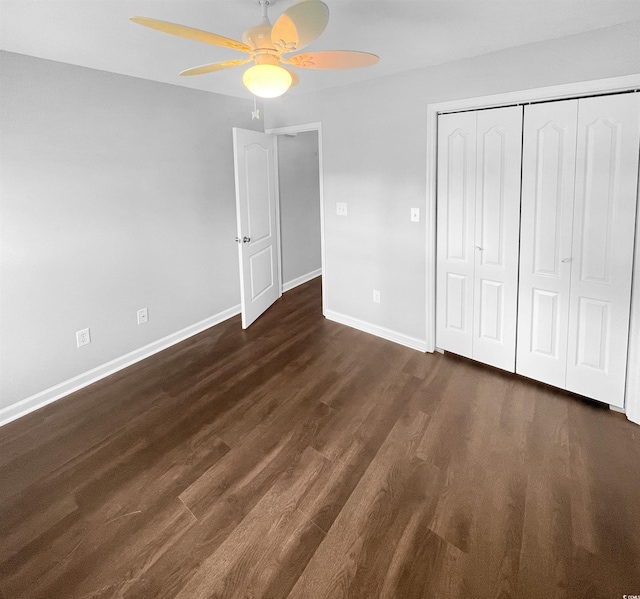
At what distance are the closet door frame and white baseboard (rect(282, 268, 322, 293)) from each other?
7.88ft

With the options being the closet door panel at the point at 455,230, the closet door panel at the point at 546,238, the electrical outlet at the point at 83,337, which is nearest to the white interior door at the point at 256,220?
the electrical outlet at the point at 83,337

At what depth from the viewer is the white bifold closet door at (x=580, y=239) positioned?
2324 mm

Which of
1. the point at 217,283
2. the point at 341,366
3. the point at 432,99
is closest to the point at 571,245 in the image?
the point at 432,99

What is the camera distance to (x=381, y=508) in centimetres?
186

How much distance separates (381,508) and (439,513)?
259 mm

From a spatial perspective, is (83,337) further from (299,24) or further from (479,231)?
(479,231)

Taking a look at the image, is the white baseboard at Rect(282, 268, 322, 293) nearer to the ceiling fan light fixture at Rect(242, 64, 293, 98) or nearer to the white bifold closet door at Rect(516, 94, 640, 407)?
the white bifold closet door at Rect(516, 94, 640, 407)

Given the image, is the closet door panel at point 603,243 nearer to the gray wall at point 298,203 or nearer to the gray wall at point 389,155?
the gray wall at point 389,155

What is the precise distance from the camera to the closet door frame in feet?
7.50

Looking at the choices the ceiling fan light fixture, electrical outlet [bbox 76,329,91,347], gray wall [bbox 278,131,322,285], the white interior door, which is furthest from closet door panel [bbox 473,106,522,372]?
electrical outlet [bbox 76,329,91,347]

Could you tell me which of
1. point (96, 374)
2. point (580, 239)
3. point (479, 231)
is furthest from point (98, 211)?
point (580, 239)

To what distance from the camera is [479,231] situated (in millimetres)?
2986

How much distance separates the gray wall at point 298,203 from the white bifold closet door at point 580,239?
298cm

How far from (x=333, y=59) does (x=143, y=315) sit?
259 cm
